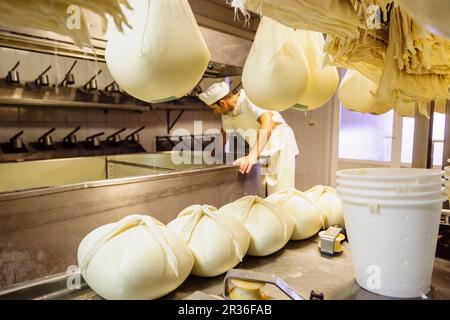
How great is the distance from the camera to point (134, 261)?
640mm

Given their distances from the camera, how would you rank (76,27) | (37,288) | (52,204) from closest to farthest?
(76,27) < (37,288) < (52,204)

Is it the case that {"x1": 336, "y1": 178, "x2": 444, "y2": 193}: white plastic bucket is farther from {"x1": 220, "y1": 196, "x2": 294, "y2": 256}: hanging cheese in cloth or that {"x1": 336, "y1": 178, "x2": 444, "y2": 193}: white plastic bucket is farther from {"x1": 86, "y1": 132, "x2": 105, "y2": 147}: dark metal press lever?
{"x1": 86, "y1": 132, "x2": 105, "y2": 147}: dark metal press lever

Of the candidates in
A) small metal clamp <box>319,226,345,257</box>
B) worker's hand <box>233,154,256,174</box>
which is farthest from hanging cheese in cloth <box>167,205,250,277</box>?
worker's hand <box>233,154,256,174</box>

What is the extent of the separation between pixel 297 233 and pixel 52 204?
850 millimetres

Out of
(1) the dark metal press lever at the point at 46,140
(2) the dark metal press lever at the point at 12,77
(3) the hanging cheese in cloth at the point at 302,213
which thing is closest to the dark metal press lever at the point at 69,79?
(2) the dark metal press lever at the point at 12,77

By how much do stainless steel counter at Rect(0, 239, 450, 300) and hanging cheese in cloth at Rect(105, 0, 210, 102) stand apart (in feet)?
1.49

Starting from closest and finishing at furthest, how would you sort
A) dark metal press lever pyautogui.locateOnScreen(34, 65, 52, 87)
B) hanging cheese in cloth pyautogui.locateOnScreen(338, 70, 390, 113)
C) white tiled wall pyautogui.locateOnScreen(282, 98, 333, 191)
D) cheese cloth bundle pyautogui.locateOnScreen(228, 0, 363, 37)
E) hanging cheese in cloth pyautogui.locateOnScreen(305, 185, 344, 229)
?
cheese cloth bundle pyautogui.locateOnScreen(228, 0, 363, 37), hanging cheese in cloth pyautogui.locateOnScreen(305, 185, 344, 229), hanging cheese in cloth pyautogui.locateOnScreen(338, 70, 390, 113), dark metal press lever pyautogui.locateOnScreen(34, 65, 52, 87), white tiled wall pyautogui.locateOnScreen(282, 98, 333, 191)

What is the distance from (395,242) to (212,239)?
1.30 feet

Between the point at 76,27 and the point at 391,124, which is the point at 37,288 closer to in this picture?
the point at 76,27

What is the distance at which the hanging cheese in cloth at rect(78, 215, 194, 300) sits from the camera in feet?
2.09

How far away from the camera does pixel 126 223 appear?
0.72 metres

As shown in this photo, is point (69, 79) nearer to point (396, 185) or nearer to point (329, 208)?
point (329, 208)

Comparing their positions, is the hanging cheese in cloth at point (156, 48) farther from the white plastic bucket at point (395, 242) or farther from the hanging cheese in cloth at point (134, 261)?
the white plastic bucket at point (395, 242)
